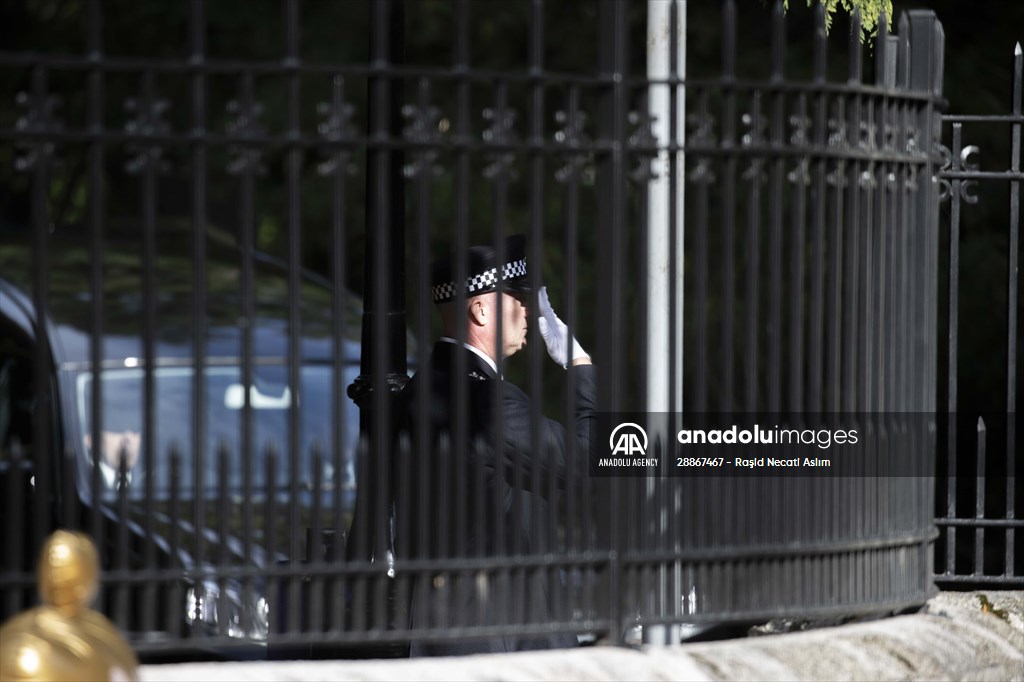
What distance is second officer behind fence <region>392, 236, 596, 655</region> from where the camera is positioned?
159 inches

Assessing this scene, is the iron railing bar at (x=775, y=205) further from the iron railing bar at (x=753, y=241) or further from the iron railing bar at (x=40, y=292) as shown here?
the iron railing bar at (x=40, y=292)

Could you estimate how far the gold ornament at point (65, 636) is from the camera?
2674mm

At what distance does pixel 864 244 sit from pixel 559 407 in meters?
7.55

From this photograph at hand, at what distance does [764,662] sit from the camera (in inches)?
164

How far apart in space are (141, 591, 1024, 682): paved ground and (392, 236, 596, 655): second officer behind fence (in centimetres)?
14

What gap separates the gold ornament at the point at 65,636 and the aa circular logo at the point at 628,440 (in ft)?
6.06

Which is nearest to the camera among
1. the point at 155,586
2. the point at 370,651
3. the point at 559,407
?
the point at 155,586

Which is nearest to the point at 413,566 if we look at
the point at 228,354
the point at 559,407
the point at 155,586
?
the point at 155,586

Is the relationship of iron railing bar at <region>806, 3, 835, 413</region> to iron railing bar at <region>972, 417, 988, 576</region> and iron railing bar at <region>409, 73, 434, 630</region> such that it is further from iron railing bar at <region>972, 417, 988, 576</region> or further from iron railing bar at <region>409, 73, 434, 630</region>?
iron railing bar at <region>972, 417, 988, 576</region>

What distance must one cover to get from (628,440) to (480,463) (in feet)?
1.73

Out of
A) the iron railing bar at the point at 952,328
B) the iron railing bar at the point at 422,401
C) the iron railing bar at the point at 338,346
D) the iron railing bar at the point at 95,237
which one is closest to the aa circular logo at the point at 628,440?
the iron railing bar at the point at 422,401

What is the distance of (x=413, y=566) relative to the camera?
4008mm

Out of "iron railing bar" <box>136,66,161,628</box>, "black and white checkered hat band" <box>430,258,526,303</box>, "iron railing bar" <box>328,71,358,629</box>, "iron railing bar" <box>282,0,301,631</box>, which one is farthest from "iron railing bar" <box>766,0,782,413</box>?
"iron railing bar" <box>136,66,161,628</box>

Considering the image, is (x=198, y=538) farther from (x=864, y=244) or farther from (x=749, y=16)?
(x=749, y=16)
